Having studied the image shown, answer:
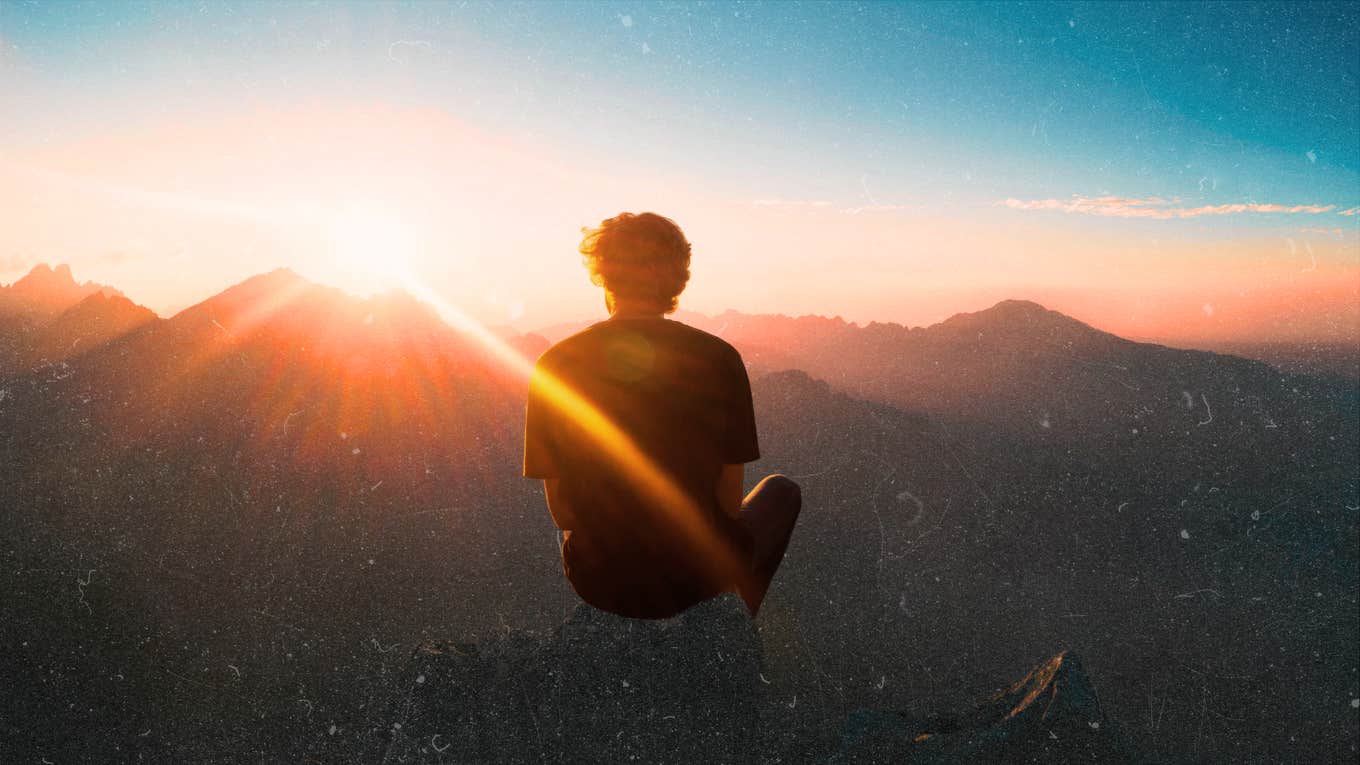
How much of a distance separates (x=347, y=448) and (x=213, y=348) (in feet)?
14.6

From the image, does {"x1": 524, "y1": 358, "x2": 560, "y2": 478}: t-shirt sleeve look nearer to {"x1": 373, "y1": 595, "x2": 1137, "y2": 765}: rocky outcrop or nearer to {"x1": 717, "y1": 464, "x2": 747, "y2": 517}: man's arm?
{"x1": 717, "y1": 464, "x2": 747, "y2": 517}: man's arm

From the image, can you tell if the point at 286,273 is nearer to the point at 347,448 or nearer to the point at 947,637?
the point at 347,448

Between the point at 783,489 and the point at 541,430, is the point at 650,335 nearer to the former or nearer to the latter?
the point at 541,430

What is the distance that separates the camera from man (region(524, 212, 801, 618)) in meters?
3.40

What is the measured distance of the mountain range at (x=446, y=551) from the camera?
421 inches

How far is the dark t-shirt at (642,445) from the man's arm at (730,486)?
7 cm

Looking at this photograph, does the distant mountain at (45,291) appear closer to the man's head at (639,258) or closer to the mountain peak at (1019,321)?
the man's head at (639,258)

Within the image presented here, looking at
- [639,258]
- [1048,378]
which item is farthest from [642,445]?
[1048,378]

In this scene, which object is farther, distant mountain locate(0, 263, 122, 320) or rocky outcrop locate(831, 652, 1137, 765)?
distant mountain locate(0, 263, 122, 320)

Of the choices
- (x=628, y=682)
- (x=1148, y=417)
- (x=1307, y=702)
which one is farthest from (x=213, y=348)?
(x=1148, y=417)

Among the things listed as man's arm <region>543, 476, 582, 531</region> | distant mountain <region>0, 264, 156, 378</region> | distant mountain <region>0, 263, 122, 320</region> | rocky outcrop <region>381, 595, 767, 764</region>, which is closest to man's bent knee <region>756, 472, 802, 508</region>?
man's arm <region>543, 476, 582, 531</region>

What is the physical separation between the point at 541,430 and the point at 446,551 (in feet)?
36.6

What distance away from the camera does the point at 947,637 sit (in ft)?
43.6

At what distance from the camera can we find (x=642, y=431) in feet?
11.4
